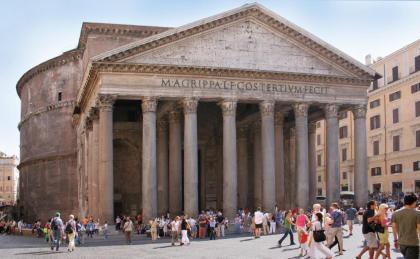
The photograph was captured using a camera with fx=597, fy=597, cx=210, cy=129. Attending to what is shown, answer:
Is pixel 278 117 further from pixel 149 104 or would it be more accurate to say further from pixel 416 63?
pixel 416 63

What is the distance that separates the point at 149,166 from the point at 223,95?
5.35 metres

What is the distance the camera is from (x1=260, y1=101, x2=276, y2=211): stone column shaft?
102ft

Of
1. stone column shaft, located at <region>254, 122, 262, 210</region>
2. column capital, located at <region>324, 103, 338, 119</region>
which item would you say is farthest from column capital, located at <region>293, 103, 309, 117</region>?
stone column shaft, located at <region>254, 122, 262, 210</region>

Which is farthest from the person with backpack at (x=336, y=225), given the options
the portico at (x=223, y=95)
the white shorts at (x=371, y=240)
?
the portico at (x=223, y=95)

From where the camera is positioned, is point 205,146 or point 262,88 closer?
point 262,88

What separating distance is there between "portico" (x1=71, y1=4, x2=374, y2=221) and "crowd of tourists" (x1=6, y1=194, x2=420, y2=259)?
1232mm

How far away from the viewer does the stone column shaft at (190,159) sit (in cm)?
2997

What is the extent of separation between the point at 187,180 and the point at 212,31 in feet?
25.8

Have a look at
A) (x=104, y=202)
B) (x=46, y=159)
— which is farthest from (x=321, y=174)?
(x=104, y=202)

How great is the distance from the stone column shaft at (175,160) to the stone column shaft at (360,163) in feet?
32.3

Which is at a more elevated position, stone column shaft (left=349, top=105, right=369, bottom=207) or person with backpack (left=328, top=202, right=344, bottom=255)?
stone column shaft (left=349, top=105, right=369, bottom=207)

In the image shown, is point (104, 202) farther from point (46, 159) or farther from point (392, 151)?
point (392, 151)

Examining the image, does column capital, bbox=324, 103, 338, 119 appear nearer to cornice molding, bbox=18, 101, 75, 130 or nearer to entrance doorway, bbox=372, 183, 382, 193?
entrance doorway, bbox=372, 183, 382, 193

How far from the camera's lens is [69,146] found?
48844mm
